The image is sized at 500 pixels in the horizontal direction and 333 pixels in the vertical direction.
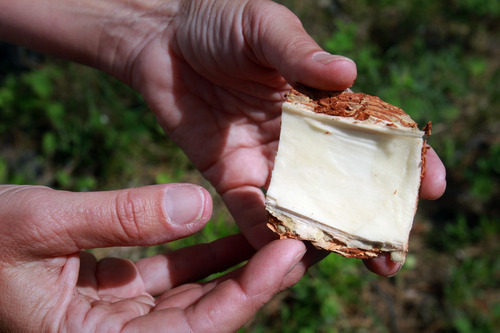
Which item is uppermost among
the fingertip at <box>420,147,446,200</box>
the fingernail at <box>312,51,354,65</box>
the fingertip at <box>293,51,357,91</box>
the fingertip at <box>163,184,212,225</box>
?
the fingernail at <box>312,51,354,65</box>

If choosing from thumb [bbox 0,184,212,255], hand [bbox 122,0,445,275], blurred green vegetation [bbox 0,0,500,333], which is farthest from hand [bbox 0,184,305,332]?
blurred green vegetation [bbox 0,0,500,333]

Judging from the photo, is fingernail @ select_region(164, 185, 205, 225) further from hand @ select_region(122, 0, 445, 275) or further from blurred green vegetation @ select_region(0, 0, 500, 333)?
blurred green vegetation @ select_region(0, 0, 500, 333)

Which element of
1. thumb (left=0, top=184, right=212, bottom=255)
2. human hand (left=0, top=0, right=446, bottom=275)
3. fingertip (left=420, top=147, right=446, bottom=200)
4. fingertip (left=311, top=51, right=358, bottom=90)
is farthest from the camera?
human hand (left=0, top=0, right=446, bottom=275)

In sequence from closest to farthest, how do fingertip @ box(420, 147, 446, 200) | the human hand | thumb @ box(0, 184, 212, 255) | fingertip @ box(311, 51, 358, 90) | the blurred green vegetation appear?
thumb @ box(0, 184, 212, 255) < fingertip @ box(311, 51, 358, 90) < fingertip @ box(420, 147, 446, 200) < the human hand < the blurred green vegetation

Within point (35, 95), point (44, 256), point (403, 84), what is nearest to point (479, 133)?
point (403, 84)

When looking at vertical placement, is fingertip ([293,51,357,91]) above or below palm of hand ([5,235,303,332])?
above

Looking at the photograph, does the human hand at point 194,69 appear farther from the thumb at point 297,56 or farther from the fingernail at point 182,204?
the fingernail at point 182,204

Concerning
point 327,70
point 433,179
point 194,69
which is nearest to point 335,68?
point 327,70

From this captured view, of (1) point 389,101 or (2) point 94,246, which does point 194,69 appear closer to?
(2) point 94,246
